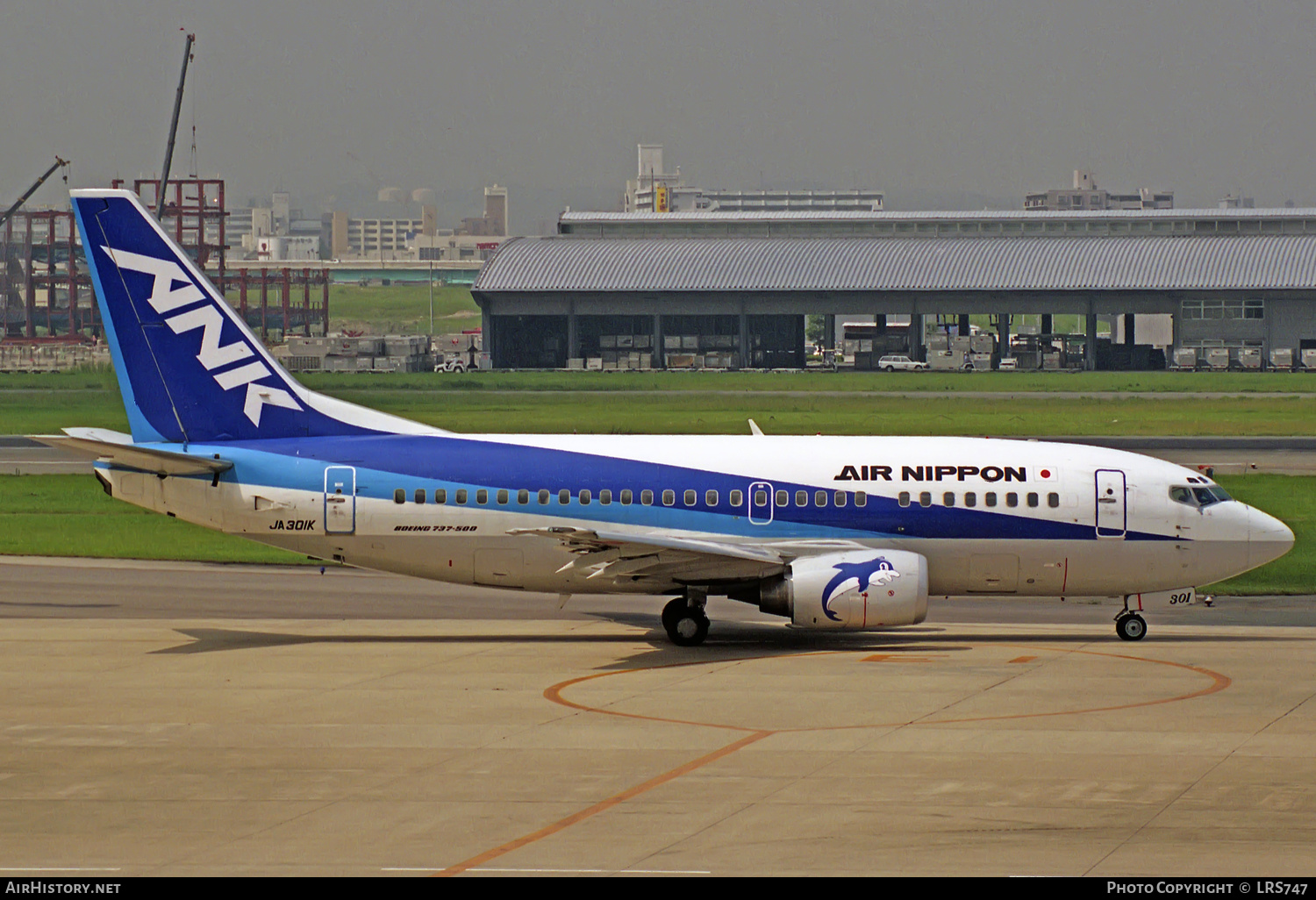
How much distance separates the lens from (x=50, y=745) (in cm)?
2175

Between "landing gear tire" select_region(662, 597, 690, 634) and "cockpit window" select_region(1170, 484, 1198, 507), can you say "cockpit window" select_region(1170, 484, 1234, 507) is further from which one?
"landing gear tire" select_region(662, 597, 690, 634)

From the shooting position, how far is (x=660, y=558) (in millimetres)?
29344

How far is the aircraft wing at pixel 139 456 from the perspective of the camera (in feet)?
96.3

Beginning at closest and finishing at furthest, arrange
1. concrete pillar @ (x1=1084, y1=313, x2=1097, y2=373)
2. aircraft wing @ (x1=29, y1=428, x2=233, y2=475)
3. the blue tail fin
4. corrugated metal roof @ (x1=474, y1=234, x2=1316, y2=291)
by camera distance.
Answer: aircraft wing @ (x1=29, y1=428, x2=233, y2=475) < the blue tail fin < concrete pillar @ (x1=1084, y1=313, x2=1097, y2=373) < corrugated metal roof @ (x1=474, y1=234, x2=1316, y2=291)

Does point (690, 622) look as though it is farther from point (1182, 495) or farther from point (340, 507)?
point (1182, 495)

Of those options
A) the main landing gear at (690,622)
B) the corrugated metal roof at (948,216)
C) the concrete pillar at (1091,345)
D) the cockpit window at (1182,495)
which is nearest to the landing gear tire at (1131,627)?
the cockpit window at (1182,495)

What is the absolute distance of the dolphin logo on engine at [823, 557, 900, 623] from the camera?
29188 millimetres

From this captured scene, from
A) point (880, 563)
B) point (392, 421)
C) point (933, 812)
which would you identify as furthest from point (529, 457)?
point (933, 812)

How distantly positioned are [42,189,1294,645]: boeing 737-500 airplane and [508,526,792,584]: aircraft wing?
0.19m

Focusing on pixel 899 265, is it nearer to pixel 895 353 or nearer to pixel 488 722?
pixel 895 353

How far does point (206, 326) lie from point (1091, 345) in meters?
125

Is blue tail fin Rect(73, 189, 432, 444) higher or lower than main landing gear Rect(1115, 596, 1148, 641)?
higher

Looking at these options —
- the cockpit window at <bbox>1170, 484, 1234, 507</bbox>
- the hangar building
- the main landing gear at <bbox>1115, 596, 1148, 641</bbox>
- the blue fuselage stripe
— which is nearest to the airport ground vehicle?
the hangar building

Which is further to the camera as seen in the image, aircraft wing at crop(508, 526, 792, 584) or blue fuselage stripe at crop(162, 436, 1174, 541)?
blue fuselage stripe at crop(162, 436, 1174, 541)
